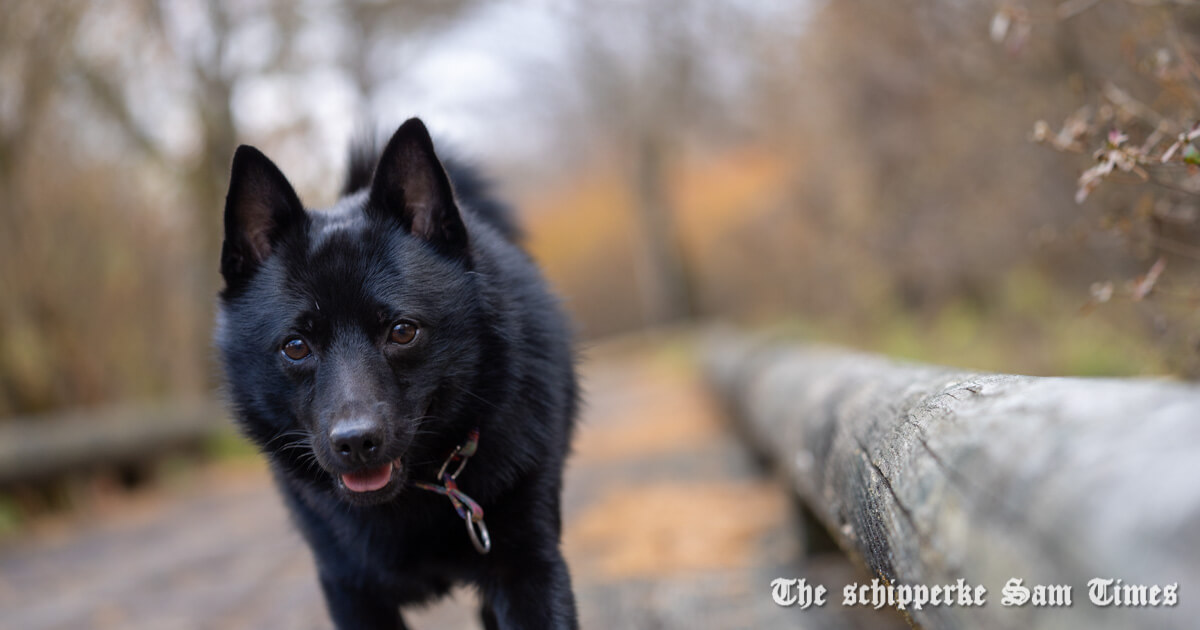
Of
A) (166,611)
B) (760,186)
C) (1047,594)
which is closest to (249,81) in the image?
(760,186)

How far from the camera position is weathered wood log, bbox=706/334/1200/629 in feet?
2.76

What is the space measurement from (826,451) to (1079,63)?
9.12 ft

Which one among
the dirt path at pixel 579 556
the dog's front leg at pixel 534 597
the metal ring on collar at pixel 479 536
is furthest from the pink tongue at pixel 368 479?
the dirt path at pixel 579 556

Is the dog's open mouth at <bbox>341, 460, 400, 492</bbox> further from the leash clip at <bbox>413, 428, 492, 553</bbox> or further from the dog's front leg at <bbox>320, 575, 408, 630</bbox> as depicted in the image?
the dog's front leg at <bbox>320, 575, 408, 630</bbox>

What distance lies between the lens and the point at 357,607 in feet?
7.23

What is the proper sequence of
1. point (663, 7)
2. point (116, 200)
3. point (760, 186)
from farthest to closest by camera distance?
point (663, 7) < point (760, 186) < point (116, 200)

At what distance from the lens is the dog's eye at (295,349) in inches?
78.2

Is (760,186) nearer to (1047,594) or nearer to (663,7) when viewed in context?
(663,7)

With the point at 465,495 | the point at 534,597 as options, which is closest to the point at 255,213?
the point at 465,495

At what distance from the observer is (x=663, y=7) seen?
14875 millimetres

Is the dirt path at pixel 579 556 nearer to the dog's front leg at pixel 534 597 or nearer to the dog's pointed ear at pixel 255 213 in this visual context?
the dog's front leg at pixel 534 597

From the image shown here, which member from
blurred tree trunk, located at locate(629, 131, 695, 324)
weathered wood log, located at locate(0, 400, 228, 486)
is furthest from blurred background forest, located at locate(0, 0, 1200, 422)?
blurred tree trunk, located at locate(629, 131, 695, 324)

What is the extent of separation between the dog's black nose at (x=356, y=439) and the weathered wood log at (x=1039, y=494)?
1.01 metres

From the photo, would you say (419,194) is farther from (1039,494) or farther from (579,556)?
(579,556)
